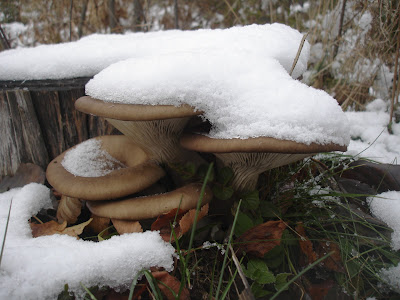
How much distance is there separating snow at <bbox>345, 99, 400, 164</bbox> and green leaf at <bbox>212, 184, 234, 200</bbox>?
1344 mm

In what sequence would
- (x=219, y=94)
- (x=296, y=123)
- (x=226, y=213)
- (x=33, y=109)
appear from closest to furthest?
1. (x=296, y=123)
2. (x=219, y=94)
3. (x=226, y=213)
4. (x=33, y=109)

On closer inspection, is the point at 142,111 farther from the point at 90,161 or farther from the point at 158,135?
the point at 90,161

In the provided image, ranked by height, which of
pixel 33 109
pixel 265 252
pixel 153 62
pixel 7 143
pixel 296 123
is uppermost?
pixel 153 62

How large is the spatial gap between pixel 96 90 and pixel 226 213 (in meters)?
1.07

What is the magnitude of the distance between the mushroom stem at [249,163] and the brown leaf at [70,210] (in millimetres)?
996

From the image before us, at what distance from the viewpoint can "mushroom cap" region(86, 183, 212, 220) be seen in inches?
61.9

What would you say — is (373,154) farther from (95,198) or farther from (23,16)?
(23,16)

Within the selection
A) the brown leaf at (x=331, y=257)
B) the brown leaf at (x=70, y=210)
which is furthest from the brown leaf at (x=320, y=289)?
the brown leaf at (x=70, y=210)

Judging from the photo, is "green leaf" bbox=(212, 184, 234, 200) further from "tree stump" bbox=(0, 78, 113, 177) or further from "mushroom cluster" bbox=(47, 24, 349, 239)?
"tree stump" bbox=(0, 78, 113, 177)

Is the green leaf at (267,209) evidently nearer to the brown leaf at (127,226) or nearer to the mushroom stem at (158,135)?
the mushroom stem at (158,135)

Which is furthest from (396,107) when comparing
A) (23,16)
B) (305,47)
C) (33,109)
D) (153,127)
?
(23,16)

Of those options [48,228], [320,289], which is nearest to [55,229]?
[48,228]

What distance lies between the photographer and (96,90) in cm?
155

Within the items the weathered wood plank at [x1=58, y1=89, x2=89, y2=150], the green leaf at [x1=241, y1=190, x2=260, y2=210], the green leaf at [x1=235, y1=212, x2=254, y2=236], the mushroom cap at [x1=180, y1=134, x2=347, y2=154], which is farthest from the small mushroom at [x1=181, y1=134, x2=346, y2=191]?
the weathered wood plank at [x1=58, y1=89, x2=89, y2=150]
